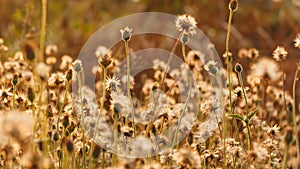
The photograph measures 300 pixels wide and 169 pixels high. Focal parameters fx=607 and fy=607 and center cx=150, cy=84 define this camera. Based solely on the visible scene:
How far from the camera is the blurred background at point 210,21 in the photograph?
4.75 m

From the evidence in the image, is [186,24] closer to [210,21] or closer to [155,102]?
[155,102]

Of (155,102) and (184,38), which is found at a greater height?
(184,38)

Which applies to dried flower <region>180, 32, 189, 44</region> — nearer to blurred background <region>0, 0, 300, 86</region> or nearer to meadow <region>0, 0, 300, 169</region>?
meadow <region>0, 0, 300, 169</region>

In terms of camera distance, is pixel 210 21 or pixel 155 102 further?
pixel 210 21

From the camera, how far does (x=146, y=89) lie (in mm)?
2506

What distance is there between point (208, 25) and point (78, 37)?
1.14m

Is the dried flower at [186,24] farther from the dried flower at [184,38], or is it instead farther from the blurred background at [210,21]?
the blurred background at [210,21]

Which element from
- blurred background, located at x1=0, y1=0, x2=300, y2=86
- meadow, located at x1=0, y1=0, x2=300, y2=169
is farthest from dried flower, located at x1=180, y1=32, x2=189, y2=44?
blurred background, located at x1=0, y1=0, x2=300, y2=86

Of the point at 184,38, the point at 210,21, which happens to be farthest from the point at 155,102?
the point at 210,21

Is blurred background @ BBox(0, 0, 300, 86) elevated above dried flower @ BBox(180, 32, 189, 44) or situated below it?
above

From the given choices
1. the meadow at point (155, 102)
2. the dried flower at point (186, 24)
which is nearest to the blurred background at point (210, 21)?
the meadow at point (155, 102)

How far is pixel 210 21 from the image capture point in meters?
5.32

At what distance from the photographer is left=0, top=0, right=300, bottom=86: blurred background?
475cm

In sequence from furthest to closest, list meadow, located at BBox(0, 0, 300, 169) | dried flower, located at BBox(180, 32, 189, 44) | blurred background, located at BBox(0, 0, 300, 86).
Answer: blurred background, located at BBox(0, 0, 300, 86) < dried flower, located at BBox(180, 32, 189, 44) < meadow, located at BBox(0, 0, 300, 169)
